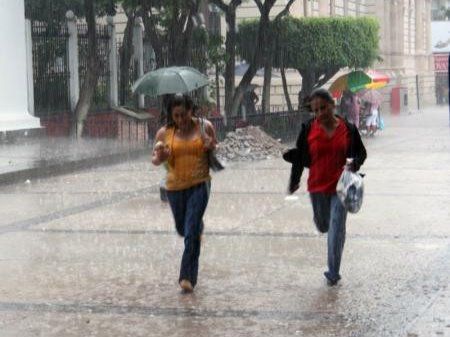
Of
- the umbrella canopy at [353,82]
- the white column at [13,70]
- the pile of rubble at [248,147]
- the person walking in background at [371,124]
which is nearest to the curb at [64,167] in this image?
the pile of rubble at [248,147]

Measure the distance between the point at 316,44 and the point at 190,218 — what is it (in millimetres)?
20911

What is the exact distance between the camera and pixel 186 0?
2231 centimetres

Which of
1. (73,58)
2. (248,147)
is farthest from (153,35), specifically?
(248,147)

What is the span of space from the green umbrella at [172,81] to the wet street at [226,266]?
167cm

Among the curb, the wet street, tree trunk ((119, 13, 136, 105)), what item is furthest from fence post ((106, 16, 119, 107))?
the wet street

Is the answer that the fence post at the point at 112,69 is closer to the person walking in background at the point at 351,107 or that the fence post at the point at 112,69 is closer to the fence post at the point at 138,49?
the fence post at the point at 138,49

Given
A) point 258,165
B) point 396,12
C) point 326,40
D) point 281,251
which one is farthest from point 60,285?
point 396,12

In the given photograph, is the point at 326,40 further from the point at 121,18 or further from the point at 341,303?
the point at 341,303

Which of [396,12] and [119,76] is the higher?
[396,12]

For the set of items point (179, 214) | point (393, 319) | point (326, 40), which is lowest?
point (393, 319)

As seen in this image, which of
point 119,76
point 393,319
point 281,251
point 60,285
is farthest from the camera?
point 119,76

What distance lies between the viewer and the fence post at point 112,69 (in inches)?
971

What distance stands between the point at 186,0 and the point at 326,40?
6575 mm

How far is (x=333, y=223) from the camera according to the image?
24.5 ft
